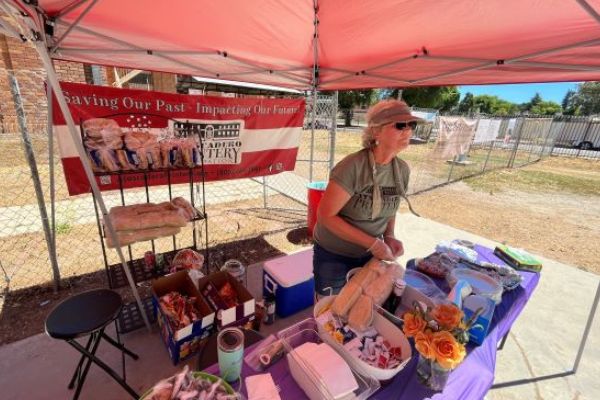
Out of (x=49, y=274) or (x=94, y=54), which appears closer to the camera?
(x=94, y=54)

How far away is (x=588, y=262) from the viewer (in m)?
4.61

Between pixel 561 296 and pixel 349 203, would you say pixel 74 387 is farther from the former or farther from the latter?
pixel 561 296

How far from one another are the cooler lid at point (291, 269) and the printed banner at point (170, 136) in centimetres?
125

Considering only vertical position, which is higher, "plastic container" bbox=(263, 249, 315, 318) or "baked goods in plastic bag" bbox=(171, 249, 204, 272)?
"baked goods in plastic bag" bbox=(171, 249, 204, 272)

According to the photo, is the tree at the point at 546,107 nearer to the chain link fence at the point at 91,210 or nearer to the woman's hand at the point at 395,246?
the chain link fence at the point at 91,210

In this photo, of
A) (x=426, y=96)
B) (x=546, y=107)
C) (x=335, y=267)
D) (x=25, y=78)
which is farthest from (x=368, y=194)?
(x=546, y=107)

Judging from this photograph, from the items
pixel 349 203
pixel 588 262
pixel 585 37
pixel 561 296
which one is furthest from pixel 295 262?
pixel 588 262

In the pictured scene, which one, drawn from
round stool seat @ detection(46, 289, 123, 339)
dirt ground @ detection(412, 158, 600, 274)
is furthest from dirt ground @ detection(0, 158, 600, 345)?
round stool seat @ detection(46, 289, 123, 339)

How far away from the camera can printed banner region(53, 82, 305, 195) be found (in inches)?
87.7

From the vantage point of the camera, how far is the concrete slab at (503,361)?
6.87 feet

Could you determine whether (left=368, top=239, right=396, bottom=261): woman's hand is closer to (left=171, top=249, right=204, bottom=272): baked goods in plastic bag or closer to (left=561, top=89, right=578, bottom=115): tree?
(left=171, top=249, right=204, bottom=272): baked goods in plastic bag

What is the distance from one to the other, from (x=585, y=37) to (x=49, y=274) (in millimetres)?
5599

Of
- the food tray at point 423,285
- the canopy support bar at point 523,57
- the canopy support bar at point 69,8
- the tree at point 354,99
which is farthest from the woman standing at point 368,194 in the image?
the tree at point 354,99

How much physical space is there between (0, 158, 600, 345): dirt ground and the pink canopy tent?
148cm
